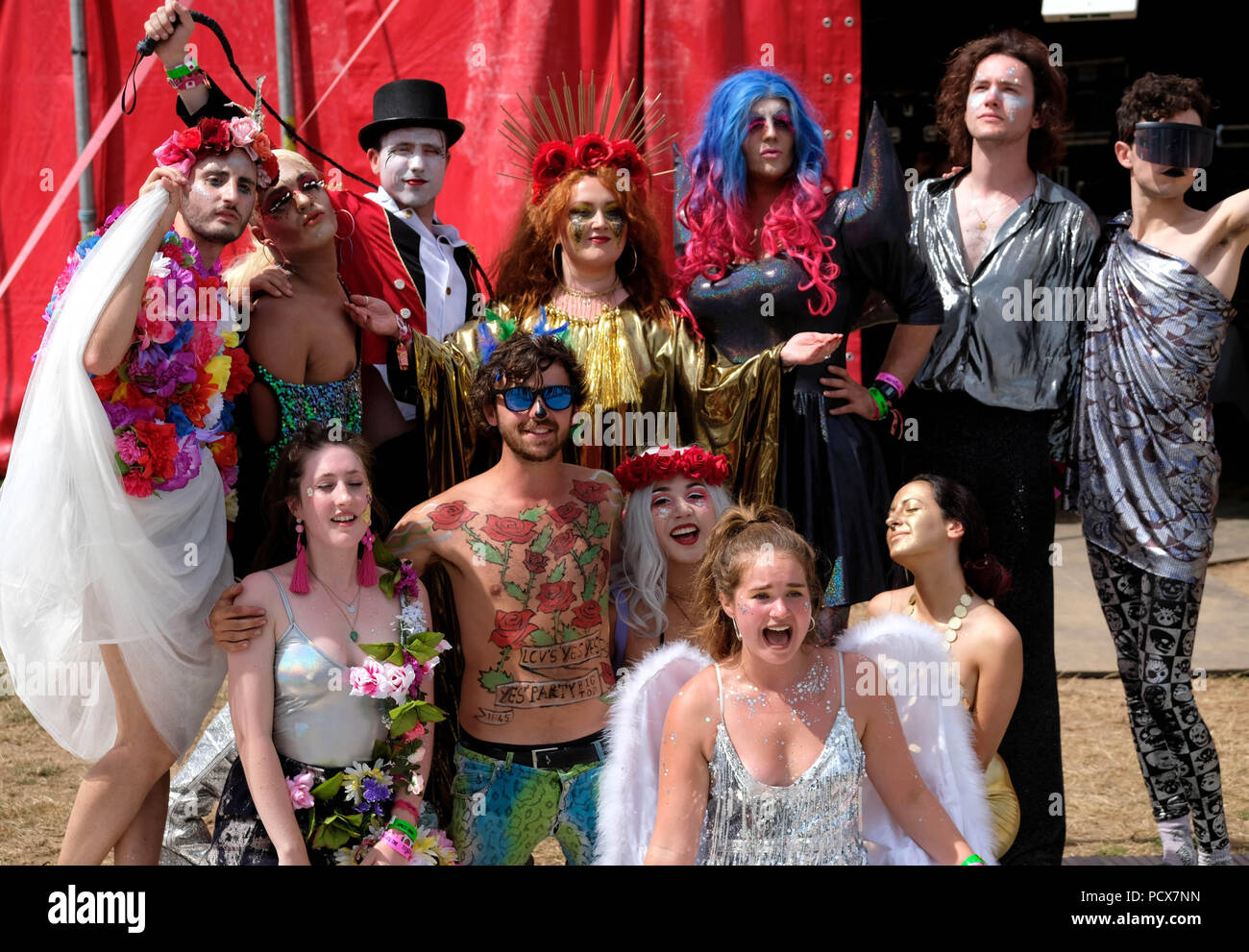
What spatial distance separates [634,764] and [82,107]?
4.18 meters

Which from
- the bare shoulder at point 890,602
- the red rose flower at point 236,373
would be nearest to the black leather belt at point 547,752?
the bare shoulder at point 890,602

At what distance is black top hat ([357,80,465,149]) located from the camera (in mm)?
4051

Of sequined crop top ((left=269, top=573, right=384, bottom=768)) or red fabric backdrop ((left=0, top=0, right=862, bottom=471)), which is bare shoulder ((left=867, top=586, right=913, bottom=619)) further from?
red fabric backdrop ((left=0, top=0, right=862, bottom=471))

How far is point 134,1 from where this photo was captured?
5.66m

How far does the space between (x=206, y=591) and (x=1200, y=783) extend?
2686 millimetres

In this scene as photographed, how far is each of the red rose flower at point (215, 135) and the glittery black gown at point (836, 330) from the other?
1265mm

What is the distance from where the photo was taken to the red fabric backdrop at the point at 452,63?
5352 mm

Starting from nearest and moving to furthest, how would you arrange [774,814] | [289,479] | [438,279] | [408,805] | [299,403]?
[774,814]
[408,805]
[289,479]
[299,403]
[438,279]

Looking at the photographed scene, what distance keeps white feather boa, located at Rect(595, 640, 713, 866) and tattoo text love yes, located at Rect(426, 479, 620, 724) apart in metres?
0.30

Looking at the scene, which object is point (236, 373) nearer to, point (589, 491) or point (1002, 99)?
point (589, 491)

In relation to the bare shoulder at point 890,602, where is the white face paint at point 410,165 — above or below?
above

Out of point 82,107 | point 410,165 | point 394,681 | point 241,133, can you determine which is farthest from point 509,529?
point 82,107

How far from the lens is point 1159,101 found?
143 inches

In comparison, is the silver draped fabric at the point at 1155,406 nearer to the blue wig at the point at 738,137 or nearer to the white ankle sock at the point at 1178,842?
the white ankle sock at the point at 1178,842
